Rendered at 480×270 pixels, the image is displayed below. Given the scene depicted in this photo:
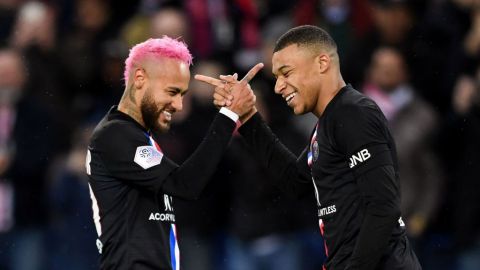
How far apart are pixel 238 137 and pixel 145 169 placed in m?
3.76

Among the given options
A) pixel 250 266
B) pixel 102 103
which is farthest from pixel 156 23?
pixel 250 266

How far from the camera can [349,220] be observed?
18.7 feet

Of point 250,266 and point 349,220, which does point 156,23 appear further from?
point 349,220

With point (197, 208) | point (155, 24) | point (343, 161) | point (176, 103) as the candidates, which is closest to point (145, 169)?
point (176, 103)

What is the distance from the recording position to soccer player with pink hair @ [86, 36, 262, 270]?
5977 millimetres

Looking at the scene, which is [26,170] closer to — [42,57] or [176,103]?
[42,57]

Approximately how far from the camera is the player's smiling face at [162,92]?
6195 mm

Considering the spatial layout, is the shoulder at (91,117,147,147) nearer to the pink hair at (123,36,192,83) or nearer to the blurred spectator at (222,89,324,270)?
the pink hair at (123,36,192,83)

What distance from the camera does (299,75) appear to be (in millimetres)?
6012

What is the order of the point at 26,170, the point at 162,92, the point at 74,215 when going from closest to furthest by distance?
the point at 162,92, the point at 74,215, the point at 26,170

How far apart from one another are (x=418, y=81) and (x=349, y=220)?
4081 mm

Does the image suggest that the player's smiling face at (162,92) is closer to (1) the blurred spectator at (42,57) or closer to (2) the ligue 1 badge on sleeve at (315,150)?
(2) the ligue 1 badge on sleeve at (315,150)

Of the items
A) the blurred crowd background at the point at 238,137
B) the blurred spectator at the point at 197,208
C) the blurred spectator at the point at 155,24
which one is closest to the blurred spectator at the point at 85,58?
the blurred crowd background at the point at 238,137

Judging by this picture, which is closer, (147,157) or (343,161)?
(343,161)
